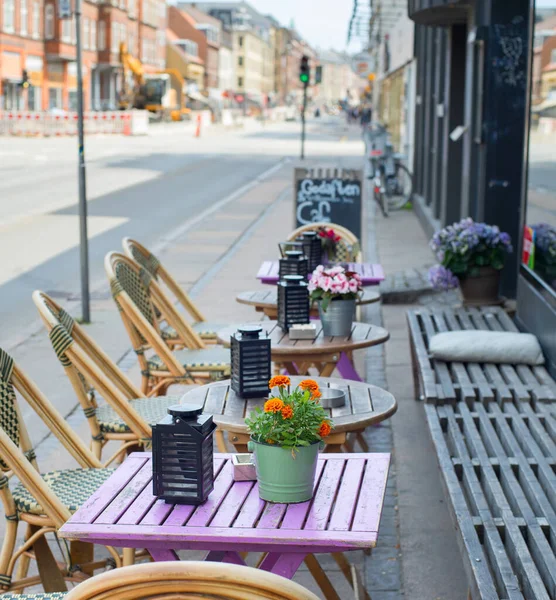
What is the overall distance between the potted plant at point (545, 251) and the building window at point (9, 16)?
55.8 metres

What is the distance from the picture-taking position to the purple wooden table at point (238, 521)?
2.91 meters

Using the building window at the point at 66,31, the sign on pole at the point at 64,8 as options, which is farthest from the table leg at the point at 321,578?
the building window at the point at 66,31

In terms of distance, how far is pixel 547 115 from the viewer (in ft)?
22.9

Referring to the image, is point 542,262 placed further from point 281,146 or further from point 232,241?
point 281,146

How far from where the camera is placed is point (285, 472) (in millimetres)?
3074

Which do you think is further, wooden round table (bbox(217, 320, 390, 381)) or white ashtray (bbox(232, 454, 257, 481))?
wooden round table (bbox(217, 320, 390, 381))

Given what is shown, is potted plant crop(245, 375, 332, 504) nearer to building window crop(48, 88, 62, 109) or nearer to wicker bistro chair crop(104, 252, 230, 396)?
wicker bistro chair crop(104, 252, 230, 396)

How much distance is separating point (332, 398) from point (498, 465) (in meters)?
0.71

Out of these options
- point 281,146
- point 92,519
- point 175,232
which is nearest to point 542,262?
point 92,519

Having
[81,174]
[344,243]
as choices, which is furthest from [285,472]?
[81,174]

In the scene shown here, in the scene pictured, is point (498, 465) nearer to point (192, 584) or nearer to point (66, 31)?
point (192, 584)

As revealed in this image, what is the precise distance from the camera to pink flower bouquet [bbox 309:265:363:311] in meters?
5.32

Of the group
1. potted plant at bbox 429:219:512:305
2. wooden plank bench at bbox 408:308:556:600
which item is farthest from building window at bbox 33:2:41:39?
wooden plank bench at bbox 408:308:556:600

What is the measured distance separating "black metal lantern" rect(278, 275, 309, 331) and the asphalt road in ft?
13.2
